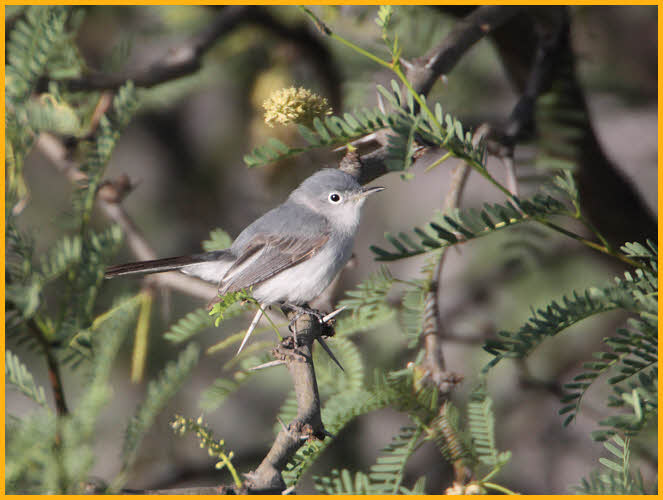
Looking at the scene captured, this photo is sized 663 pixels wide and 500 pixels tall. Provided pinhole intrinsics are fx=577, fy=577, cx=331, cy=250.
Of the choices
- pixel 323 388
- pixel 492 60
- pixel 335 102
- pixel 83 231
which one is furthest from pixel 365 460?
pixel 492 60

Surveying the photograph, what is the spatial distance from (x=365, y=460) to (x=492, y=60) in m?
2.64

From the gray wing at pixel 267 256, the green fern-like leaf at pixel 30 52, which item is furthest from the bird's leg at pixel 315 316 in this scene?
the green fern-like leaf at pixel 30 52

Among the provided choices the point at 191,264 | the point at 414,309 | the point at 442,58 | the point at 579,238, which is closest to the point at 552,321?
the point at 579,238

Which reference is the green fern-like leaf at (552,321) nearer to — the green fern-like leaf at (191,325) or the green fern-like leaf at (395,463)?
the green fern-like leaf at (395,463)

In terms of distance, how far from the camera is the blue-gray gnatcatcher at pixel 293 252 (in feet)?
7.56

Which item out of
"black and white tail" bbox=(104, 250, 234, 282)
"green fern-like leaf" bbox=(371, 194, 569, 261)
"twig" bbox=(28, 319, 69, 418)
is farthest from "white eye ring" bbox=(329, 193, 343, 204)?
"twig" bbox=(28, 319, 69, 418)

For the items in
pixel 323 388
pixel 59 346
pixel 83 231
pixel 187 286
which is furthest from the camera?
pixel 187 286

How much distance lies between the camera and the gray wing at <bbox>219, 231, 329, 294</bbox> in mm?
2299

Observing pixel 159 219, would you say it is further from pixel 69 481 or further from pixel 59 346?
pixel 69 481

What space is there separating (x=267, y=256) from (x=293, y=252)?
4.5 inches

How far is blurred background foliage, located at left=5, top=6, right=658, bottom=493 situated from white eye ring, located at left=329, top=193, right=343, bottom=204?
220mm

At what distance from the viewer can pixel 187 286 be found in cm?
263

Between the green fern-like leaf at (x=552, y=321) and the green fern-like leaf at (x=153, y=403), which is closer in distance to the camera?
the green fern-like leaf at (x=552, y=321)

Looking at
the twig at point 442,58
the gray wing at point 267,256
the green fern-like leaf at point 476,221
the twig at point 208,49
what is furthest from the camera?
the twig at point 208,49
